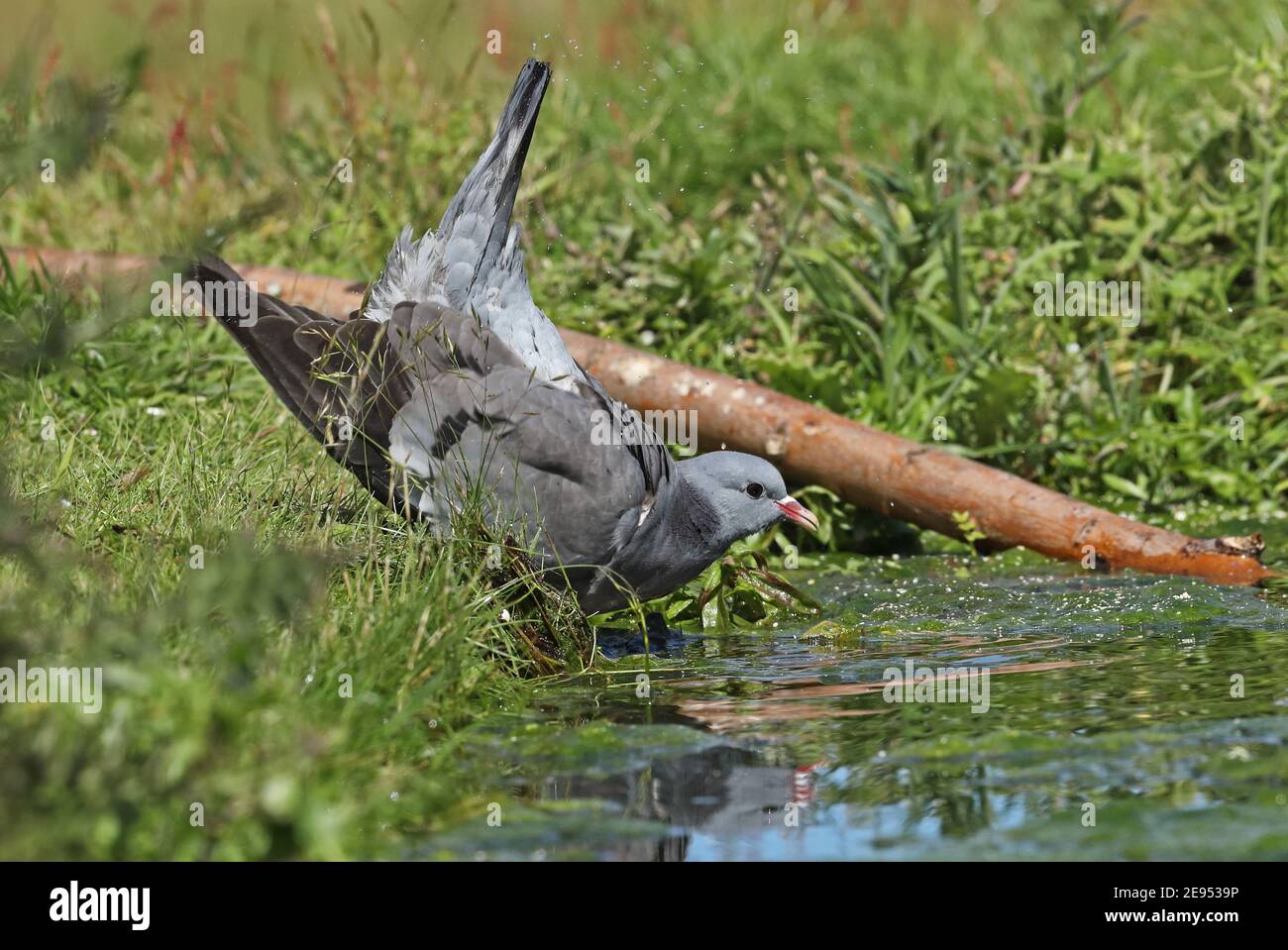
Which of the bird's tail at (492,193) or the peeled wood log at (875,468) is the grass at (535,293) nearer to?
the peeled wood log at (875,468)

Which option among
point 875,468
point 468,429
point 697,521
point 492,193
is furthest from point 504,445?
point 875,468

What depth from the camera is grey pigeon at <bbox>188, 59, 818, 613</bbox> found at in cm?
475

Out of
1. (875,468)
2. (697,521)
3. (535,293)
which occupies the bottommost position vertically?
(697,521)

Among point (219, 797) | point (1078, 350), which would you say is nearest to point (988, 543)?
point (1078, 350)

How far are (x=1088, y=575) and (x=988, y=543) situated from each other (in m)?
0.49

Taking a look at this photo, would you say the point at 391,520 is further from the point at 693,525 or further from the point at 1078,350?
the point at 1078,350

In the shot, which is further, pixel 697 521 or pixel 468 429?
pixel 697 521

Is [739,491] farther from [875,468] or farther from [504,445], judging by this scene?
[875,468]

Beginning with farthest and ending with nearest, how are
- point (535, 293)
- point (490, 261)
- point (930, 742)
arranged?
point (535, 293) → point (490, 261) → point (930, 742)
